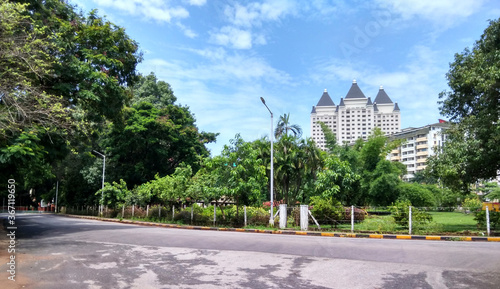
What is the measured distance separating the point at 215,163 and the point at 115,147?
776 inches

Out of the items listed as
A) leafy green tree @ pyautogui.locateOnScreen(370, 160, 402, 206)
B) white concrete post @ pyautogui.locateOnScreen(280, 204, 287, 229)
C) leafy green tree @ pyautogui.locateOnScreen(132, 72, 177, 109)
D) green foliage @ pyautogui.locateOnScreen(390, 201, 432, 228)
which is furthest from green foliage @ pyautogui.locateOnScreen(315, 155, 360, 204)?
leafy green tree @ pyautogui.locateOnScreen(132, 72, 177, 109)

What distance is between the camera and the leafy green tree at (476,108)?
593 inches

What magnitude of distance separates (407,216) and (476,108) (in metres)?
6.91

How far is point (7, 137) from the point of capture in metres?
12.9

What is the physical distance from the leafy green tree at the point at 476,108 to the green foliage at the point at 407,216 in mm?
2440

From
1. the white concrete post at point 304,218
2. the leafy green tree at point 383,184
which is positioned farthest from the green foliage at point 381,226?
the leafy green tree at point 383,184

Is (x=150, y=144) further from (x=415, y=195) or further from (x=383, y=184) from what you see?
(x=415, y=195)

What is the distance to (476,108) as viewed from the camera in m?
18.4

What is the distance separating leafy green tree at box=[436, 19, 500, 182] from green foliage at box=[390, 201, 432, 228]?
8.00 feet

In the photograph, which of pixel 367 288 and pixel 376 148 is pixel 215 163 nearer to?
pixel 367 288

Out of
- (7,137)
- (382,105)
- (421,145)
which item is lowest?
(7,137)

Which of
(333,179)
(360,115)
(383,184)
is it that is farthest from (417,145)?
(333,179)

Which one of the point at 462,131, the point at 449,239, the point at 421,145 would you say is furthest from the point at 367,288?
the point at 421,145

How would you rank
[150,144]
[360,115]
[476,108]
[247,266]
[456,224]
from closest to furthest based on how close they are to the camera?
1. [247,266]
2. [476,108]
3. [456,224]
4. [150,144]
5. [360,115]
